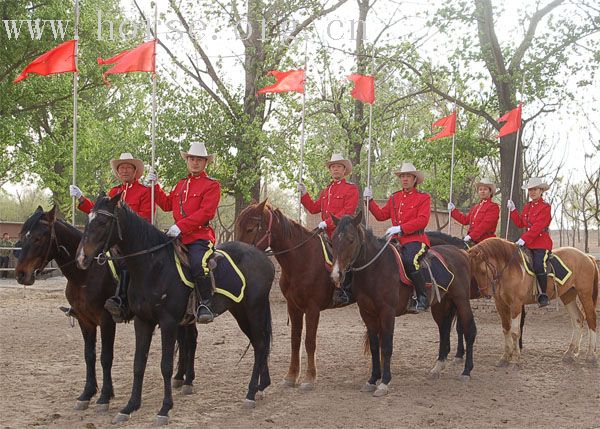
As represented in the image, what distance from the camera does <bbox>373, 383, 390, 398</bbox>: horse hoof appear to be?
8.62 meters

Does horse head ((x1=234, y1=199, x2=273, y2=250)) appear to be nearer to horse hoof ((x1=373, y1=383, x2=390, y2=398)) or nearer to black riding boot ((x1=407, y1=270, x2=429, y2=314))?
black riding boot ((x1=407, y1=270, x2=429, y2=314))

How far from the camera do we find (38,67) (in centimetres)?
1147

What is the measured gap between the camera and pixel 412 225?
9672 millimetres

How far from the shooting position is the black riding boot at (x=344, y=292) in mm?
9133

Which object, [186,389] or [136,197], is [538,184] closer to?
[136,197]

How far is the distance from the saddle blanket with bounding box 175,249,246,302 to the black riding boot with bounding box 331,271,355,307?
1542 mm

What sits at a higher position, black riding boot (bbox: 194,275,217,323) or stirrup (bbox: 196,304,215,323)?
black riding boot (bbox: 194,275,217,323)

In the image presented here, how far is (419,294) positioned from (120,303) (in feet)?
13.3

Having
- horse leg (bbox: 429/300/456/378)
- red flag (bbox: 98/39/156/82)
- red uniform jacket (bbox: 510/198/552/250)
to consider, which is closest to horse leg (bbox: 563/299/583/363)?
red uniform jacket (bbox: 510/198/552/250)

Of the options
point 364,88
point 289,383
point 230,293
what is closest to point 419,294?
point 289,383

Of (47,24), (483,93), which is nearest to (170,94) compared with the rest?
(47,24)

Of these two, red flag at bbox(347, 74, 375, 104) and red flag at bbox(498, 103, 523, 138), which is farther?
red flag at bbox(498, 103, 523, 138)

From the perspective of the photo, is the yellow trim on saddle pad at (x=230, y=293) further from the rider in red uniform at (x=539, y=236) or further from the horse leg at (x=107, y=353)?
the rider in red uniform at (x=539, y=236)

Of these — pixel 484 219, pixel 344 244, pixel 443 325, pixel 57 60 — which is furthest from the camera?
pixel 484 219
